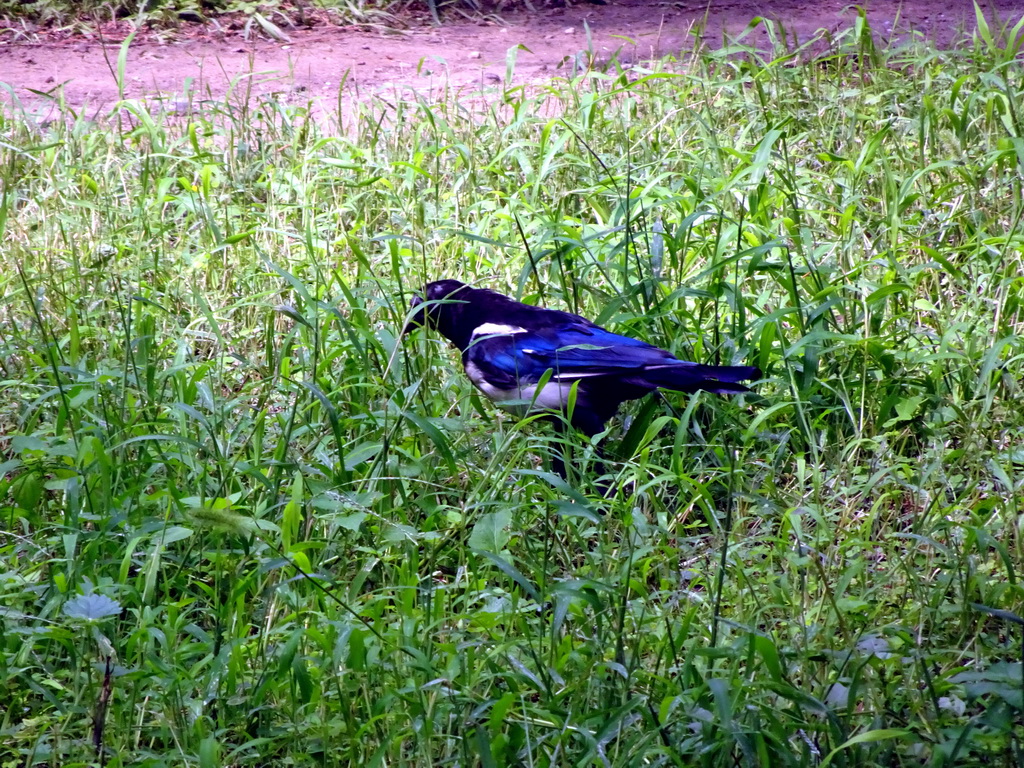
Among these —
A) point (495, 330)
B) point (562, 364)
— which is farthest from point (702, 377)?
point (495, 330)

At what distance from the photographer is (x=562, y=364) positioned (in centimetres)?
355

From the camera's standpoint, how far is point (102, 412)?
356cm

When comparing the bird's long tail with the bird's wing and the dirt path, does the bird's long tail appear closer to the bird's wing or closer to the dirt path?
the bird's wing

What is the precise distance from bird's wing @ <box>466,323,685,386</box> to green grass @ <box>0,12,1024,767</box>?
20cm

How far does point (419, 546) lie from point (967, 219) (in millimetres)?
2658

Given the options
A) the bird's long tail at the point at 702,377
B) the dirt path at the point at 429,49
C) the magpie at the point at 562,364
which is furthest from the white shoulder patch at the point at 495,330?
the dirt path at the point at 429,49

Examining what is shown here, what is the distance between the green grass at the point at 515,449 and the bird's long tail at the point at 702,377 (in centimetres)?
16

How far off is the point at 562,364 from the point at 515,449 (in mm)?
305

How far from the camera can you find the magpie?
11.1ft

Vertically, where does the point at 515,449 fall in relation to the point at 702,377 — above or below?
below

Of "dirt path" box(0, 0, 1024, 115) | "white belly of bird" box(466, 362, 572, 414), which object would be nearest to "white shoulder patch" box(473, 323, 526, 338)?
"white belly of bird" box(466, 362, 572, 414)

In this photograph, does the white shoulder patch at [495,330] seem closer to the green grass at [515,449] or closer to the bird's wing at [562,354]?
the bird's wing at [562,354]

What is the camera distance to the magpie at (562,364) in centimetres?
339

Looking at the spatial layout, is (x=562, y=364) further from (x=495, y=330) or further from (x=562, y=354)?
(x=495, y=330)
